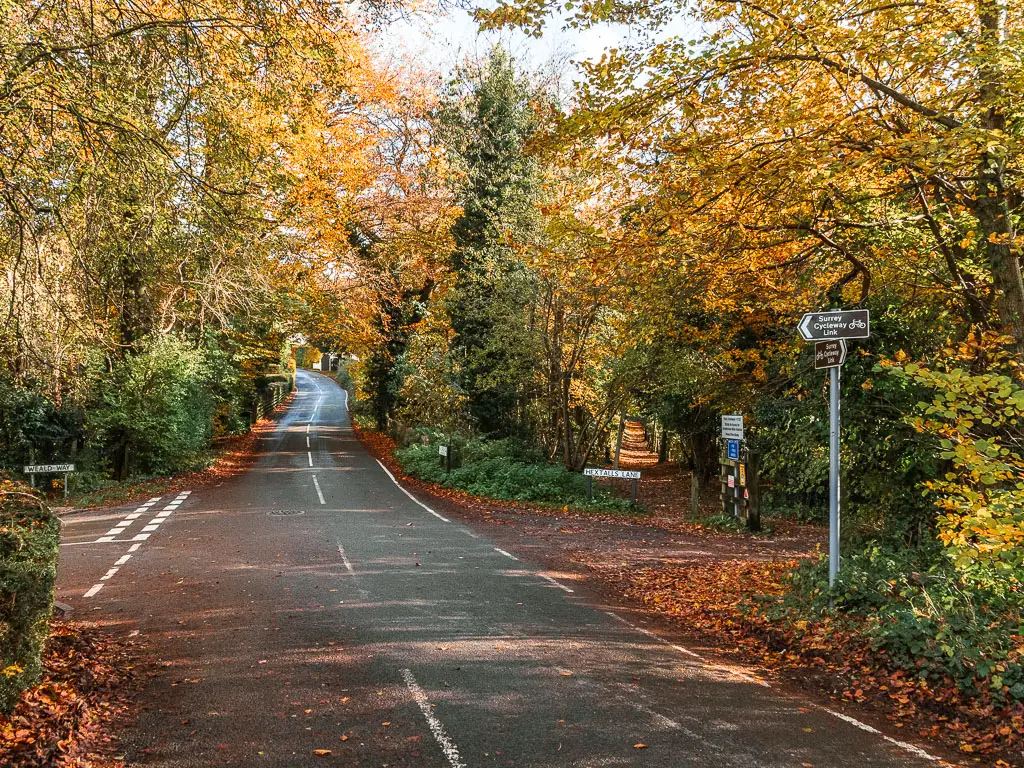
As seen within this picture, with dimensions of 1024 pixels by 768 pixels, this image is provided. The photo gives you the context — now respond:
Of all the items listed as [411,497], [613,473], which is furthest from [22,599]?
[411,497]

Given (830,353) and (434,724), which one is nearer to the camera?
(434,724)

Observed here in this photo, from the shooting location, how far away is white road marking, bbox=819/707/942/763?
4.89 m

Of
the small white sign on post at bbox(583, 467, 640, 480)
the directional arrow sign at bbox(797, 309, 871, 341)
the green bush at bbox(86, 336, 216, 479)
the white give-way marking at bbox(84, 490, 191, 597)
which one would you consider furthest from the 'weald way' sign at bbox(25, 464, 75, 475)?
the directional arrow sign at bbox(797, 309, 871, 341)

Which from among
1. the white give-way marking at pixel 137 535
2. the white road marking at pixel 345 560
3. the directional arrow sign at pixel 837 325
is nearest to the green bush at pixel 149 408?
the white give-way marking at pixel 137 535

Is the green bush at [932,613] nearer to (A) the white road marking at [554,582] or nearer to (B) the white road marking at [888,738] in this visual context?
(B) the white road marking at [888,738]

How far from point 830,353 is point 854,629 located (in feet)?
8.86

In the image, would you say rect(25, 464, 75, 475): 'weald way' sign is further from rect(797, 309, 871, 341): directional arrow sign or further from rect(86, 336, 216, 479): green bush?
rect(797, 309, 871, 341): directional arrow sign

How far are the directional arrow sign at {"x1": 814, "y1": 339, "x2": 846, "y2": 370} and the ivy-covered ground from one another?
7.42 feet

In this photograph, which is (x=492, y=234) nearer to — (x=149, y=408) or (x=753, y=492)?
(x=753, y=492)

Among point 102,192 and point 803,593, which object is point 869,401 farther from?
point 102,192

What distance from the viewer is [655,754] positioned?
15.7 ft

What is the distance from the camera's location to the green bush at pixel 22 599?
4.96 meters

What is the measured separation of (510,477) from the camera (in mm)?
21141

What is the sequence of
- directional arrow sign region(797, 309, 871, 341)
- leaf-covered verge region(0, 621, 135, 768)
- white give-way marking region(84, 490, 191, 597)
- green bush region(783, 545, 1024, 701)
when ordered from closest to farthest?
leaf-covered verge region(0, 621, 135, 768) → green bush region(783, 545, 1024, 701) → directional arrow sign region(797, 309, 871, 341) → white give-way marking region(84, 490, 191, 597)
